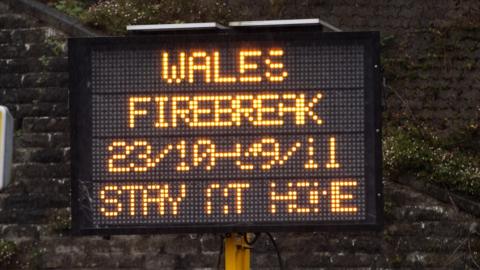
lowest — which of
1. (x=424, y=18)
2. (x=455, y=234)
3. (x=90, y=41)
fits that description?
(x=455, y=234)

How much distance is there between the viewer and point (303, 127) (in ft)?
21.4

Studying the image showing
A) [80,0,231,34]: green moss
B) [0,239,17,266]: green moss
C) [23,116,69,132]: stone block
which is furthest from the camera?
[80,0,231,34]: green moss

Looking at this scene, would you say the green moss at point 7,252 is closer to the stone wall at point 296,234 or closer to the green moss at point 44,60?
the stone wall at point 296,234

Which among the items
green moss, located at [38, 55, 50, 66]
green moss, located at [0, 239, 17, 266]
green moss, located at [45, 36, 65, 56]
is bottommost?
green moss, located at [0, 239, 17, 266]

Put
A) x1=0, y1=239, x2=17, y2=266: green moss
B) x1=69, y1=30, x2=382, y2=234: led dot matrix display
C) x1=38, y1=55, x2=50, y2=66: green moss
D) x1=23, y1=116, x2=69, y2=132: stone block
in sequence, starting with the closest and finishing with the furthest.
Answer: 1. x1=69, y1=30, x2=382, y2=234: led dot matrix display
2. x1=0, y1=239, x2=17, y2=266: green moss
3. x1=23, y1=116, x2=69, y2=132: stone block
4. x1=38, y1=55, x2=50, y2=66: green moss

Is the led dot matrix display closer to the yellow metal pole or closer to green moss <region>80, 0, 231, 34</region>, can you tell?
the yellow metal pole

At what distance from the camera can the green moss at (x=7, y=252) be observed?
444 inches

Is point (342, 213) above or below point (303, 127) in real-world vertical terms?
below

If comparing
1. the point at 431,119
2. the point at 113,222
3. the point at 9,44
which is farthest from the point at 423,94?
the point at 113,222

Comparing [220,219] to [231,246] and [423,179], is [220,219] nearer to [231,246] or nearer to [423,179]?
[231,246]

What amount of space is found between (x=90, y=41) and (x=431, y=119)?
5988 millimetres

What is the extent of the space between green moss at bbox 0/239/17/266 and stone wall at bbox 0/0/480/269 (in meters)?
0.01

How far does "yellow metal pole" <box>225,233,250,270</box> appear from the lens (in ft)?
23.5

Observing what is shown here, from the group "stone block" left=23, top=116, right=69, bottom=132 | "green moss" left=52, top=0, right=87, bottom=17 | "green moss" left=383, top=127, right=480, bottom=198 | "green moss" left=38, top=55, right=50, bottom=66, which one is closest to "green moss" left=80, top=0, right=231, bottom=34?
"green moss" left=52, top=0, right=87, bottom=17
